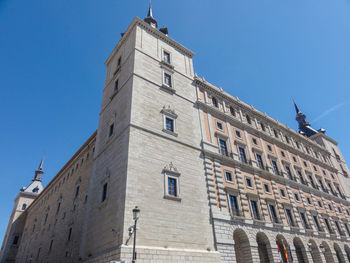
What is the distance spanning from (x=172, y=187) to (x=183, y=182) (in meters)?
1.13

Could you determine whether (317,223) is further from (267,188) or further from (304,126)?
(304,126)

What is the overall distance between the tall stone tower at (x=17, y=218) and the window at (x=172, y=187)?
58.2 meters

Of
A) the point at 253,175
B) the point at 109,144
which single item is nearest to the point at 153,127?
the point at 109,144

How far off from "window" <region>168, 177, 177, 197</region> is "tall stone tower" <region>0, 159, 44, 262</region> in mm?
58151

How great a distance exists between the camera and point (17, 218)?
64.2 m

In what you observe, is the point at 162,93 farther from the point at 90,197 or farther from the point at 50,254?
the point at 50,254

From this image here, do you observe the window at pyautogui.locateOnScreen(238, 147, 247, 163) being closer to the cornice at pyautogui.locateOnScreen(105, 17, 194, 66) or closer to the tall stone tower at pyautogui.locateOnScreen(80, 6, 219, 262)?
the tall stone tower at pyautogui.locateOnScreen(80, 6, 219, 262)

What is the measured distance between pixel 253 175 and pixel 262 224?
197 inches

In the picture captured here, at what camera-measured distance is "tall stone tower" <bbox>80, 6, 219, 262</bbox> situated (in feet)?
53.6

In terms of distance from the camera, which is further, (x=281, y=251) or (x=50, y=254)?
(x=50, y=254)

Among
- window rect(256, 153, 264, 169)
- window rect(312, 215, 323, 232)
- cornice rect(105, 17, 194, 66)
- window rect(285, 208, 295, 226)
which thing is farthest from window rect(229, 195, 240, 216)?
cornice rect(105, 17, 194, 66)

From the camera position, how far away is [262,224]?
22344 mm

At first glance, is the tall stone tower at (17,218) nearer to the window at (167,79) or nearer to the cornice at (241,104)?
the window at (167,79)

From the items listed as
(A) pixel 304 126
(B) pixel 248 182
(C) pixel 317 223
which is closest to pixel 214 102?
(B) pixel 248 182
